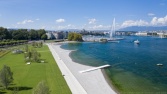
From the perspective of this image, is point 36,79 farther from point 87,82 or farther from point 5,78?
point 87,82

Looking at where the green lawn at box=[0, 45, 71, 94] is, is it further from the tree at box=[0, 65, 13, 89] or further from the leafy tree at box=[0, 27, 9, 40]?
the leafy tree at box=[0, 27, 9, 40]

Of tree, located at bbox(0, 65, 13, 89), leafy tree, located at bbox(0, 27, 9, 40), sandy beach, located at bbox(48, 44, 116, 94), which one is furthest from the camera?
leafy tree, located at bbox(0, 27, 9, 40)

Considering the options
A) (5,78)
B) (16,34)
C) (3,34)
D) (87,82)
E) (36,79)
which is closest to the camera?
(5,78)

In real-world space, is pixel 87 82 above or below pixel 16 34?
below

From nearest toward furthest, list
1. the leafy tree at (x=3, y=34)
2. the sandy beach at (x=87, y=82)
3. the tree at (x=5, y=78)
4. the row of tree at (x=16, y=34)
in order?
the tree at (x=5, y=78) → the sandy beach at (x=87, y=82) → the leafy tree at (x=3, y=34) → the row of tree at (x=16, y=34)

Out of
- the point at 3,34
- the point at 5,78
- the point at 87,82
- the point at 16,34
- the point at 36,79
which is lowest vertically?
the point at 87,82

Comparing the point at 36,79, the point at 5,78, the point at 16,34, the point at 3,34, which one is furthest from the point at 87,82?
the point at 16,34

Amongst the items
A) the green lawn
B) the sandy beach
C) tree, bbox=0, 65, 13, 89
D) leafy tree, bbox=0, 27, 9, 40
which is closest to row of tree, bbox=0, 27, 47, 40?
leafy tree, bbox=0, 27, 9, 40

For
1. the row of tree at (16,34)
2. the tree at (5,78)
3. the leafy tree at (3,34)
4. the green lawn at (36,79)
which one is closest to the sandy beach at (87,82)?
the green lawn at (36,79)

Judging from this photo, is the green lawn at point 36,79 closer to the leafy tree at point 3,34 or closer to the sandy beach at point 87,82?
the sandy beach at point 87,82

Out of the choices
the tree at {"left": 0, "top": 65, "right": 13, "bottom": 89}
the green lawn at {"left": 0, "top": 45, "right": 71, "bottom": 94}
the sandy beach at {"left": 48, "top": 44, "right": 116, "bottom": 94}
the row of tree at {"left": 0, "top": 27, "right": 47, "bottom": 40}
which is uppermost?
the row of tree at {"left": 0, "top": 27, "right": 47, "bottom": 40}

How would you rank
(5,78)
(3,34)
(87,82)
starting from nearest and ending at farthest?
(5,78) → (87,82) → (3,34)

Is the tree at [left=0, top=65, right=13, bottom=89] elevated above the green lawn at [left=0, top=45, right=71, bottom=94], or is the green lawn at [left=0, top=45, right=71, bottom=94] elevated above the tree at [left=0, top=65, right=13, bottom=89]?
the tree at [left=0, top=65, right=13, bottom=89]
